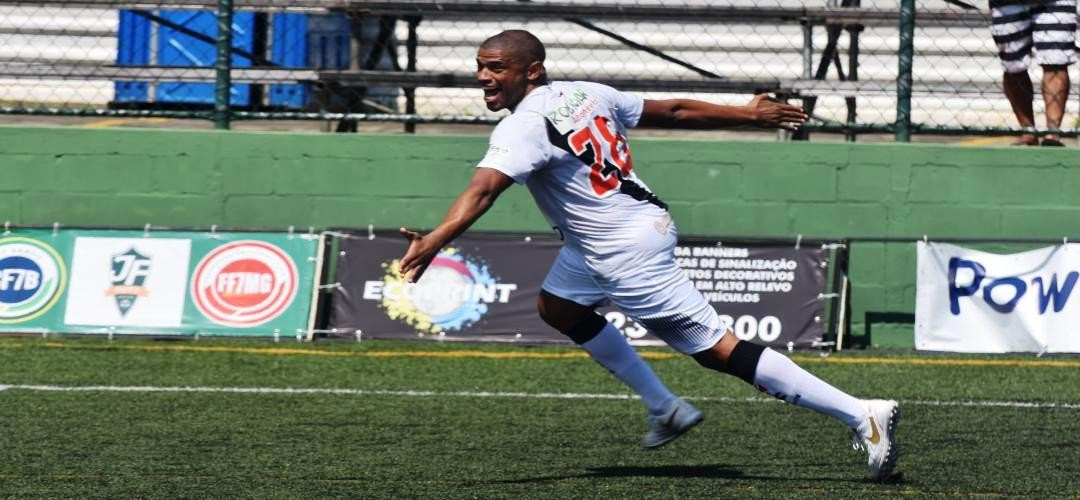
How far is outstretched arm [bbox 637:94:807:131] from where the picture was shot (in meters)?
6.29

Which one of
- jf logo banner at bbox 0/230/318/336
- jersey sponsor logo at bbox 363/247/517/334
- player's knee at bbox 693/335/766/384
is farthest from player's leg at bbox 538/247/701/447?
jf logo banner at bbox 0/230/318/336

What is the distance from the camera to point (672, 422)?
6.30 metres

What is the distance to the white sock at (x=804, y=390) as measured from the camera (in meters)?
5.88

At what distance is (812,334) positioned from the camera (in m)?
10.8

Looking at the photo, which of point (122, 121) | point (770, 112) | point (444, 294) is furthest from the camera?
point (122, 121)

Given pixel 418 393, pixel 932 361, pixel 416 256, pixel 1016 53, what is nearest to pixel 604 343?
pixel 416 256

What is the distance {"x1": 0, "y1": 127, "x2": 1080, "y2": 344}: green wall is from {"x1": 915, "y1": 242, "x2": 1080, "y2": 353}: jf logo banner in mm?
450

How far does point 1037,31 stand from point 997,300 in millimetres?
2186

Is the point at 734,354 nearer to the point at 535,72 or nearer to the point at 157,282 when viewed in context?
the point at 535,72

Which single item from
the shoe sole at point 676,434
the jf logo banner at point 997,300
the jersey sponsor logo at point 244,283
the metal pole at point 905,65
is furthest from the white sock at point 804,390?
the metal pole at point 905,65

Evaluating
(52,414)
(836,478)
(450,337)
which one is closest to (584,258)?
(836,478)

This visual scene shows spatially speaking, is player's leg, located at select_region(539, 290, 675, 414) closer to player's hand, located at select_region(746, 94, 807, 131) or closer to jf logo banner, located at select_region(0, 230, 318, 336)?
player's hand, located at select_region(746, 94, 807, 131)

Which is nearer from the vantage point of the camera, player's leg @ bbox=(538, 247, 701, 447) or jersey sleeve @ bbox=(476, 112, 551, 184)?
jersey sleeve @ bbox=(476, 112, 551, 184)

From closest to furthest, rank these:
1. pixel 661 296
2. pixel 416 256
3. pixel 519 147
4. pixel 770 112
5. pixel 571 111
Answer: pixel 416 256, pixel 519 147, pixel 571 111, pixel 661 296, pixel 770 112
